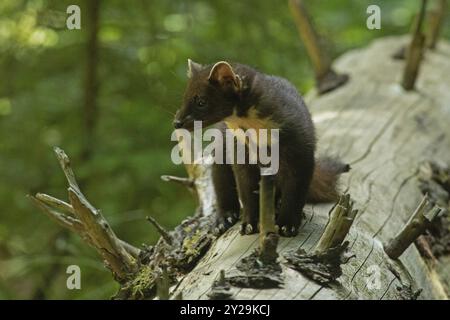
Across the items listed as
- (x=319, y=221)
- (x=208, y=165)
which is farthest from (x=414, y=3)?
(x=319, y=221)

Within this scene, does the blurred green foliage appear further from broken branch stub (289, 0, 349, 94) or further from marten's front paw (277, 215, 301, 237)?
marten's front paw (277, 215, 301, 237)

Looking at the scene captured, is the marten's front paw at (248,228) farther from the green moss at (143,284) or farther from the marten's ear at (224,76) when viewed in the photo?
the marten's ear at (224,76)

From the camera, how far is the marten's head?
393 cm

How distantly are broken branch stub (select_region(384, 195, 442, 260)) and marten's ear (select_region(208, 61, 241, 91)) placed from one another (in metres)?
1.14

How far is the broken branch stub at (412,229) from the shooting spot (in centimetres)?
379

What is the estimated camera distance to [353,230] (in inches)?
159

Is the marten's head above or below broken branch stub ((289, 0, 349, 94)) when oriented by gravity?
above

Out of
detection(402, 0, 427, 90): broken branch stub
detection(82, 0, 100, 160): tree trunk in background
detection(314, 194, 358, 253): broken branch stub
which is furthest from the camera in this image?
detection(402, 0, 427, 90): broken branch stub

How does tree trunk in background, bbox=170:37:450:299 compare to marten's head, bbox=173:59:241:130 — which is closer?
tree trunk in background, bbox=170:37:450:299

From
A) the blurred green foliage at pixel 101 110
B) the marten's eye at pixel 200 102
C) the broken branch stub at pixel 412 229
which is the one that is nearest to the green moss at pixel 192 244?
the marten's eye at pixel 200 102

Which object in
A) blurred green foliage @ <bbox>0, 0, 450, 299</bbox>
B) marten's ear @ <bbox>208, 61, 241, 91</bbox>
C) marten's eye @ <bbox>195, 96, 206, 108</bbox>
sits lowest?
blurred green foliage @ <bbox>0, 0, 450, 299</bbox>

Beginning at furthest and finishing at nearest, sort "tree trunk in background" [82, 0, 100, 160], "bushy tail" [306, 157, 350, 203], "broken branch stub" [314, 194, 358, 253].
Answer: "tree trunk in background" [82, 0, 100, 160], "bushy tail" [306, 157, 350, 203], "broken branch stub" [314, 194, 358, 253]

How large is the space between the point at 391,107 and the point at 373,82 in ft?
2.64

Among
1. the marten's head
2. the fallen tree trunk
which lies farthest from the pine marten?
the fallen tree trunk
